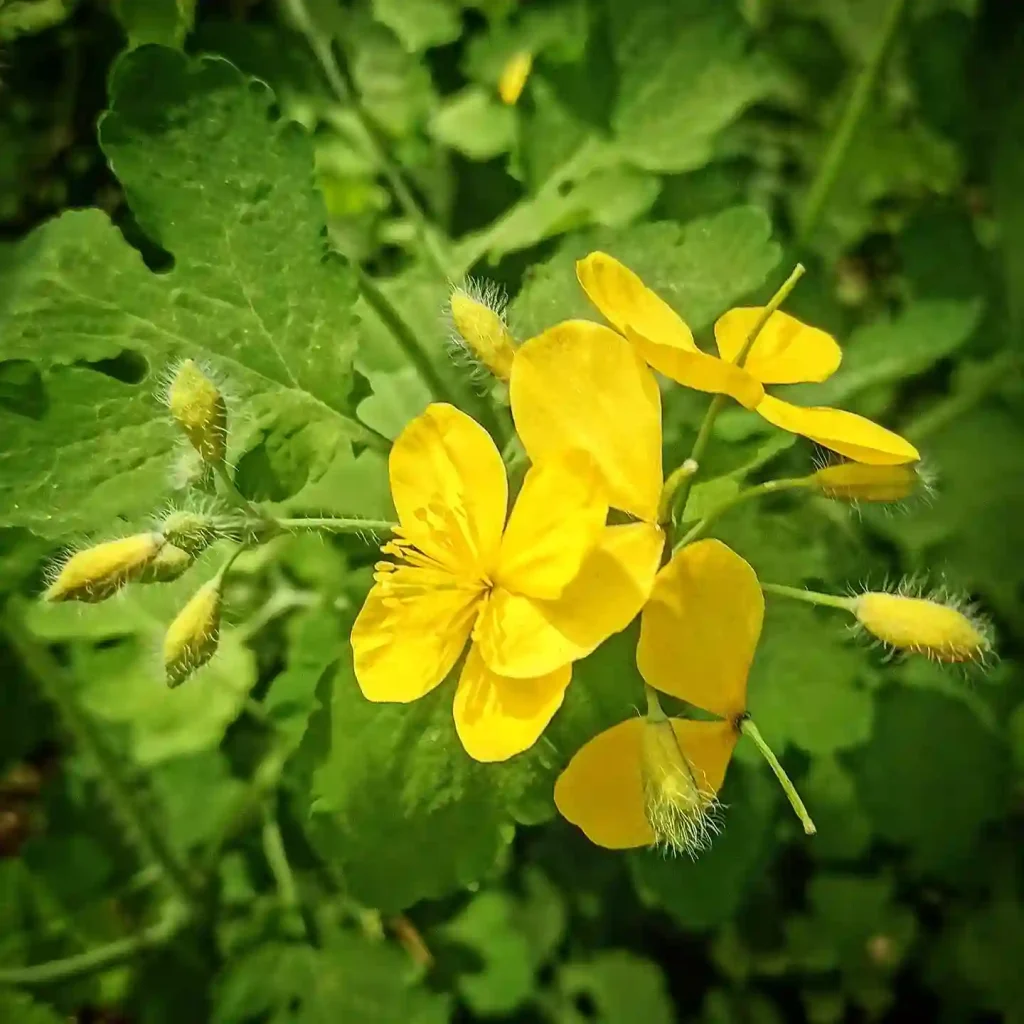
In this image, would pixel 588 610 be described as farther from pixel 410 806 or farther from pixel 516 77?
pixel 516 77

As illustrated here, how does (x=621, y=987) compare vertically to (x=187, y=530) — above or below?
below

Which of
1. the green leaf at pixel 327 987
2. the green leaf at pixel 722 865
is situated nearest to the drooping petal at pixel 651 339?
the green leaf at pixel 722 865

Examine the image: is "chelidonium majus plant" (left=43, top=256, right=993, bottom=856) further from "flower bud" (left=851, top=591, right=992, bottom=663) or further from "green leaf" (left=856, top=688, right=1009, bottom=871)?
"green leaf" (left=856, top=688, right=1009, bottom=871)

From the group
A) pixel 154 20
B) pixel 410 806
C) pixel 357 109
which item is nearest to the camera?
pixel 410 806

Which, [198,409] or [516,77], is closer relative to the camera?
[198,409]

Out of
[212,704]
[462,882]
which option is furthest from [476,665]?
[212,704]

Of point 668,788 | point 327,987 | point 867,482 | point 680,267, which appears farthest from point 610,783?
point 327,987

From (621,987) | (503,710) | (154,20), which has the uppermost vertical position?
(154,20)

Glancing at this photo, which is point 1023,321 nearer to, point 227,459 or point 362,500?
point 362,500
